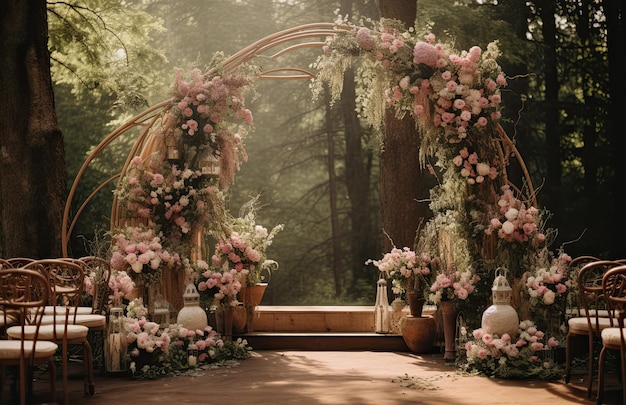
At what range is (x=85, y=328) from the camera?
6750mm

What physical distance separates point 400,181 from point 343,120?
727 cm

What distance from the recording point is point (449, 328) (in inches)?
360

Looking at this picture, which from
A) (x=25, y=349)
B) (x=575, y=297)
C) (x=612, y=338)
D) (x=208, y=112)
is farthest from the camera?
(x=208, y=112)

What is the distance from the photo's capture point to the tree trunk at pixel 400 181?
39.2 feet

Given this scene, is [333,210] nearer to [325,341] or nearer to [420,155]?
[325,341]

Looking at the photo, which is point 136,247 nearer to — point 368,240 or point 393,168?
point 393,168

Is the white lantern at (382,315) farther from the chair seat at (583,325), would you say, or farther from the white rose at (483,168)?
the chair seat at (583,325)

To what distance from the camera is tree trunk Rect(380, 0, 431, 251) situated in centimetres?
1196

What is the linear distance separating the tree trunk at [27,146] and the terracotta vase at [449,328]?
4484 millimetres

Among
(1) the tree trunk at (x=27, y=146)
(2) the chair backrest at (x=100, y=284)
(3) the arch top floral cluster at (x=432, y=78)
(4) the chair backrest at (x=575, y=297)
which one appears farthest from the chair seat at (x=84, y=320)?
(4) the chair backrest at (x=575, y=297)

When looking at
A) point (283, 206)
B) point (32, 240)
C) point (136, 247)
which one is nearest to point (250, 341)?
point (136, 247)

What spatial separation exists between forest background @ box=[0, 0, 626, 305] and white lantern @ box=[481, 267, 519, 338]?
724cm

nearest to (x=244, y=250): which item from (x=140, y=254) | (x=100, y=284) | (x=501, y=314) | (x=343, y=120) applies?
(x=140, y=254)

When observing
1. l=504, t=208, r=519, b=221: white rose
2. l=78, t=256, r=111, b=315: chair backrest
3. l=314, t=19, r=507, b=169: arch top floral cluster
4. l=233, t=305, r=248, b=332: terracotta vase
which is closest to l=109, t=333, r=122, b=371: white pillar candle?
l=78, t=256, r=111, b=315: chair backrest
